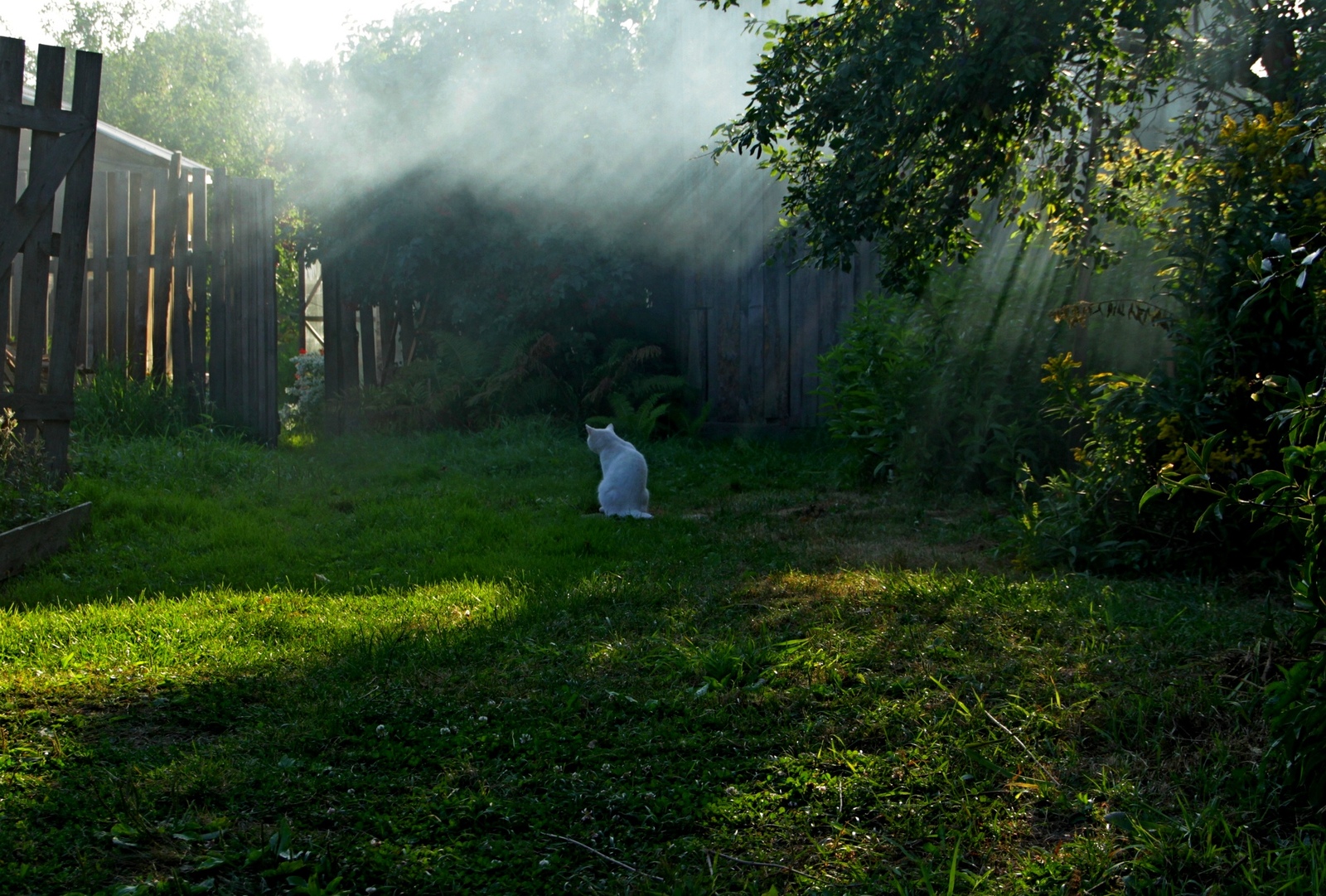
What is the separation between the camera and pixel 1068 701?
2682 millimetres

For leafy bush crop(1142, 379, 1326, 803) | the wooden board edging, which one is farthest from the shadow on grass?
the wooden board edging

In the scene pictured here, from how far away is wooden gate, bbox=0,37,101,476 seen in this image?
482 centimetres

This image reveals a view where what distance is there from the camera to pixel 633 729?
271cm

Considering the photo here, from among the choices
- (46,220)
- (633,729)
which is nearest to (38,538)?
(46,220)

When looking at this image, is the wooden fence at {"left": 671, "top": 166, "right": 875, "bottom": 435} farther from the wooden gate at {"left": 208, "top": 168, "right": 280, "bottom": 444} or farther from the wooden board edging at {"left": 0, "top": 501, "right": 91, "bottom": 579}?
the wooden board edging at {"left": 0, "top": 501, "right": 91, "bottom": 579}

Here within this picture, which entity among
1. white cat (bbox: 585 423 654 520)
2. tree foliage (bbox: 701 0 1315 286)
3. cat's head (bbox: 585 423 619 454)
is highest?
tree foliage (bbox: 701 0 1315 286)

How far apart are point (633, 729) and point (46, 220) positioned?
13.7ft

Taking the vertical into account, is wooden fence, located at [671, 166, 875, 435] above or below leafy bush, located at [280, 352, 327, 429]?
above

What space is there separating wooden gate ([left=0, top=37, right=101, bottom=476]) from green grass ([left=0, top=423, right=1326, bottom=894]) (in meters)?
0.89

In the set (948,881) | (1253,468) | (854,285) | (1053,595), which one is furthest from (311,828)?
(854,285)

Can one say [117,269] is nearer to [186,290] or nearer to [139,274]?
[139,274]

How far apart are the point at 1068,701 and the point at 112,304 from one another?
7.80 metres

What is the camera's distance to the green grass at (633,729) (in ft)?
6.58

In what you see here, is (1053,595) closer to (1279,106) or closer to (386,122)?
(1279,106)
